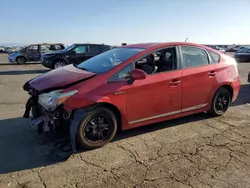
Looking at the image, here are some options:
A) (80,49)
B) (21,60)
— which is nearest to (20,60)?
(21,60)

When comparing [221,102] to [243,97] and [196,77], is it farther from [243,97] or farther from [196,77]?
[243,97]

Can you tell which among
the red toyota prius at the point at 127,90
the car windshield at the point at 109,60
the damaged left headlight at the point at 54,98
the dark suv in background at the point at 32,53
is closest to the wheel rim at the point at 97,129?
the red toyota prius at the point at 127,90

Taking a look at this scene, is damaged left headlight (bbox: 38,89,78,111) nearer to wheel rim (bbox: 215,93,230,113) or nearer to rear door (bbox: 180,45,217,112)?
rear door (bbox: 180,45,217,112)

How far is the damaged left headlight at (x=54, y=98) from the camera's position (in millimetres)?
3630

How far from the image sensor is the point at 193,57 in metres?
4.97

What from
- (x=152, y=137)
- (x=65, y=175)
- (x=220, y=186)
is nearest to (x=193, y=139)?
(x=152, y=137)

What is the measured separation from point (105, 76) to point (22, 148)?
1.77 m

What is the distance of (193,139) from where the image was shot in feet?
14.2

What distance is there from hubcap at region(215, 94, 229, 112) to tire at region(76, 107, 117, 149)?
259 centimetres

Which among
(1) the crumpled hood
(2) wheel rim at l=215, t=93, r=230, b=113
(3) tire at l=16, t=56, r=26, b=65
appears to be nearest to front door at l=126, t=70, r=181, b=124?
(1) the crumpled hood

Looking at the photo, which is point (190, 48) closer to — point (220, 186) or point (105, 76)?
point (105, 76)

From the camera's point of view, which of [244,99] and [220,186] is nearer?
[220,186]

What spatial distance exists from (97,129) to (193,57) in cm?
248

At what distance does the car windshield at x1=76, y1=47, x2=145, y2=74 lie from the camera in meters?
4.26
